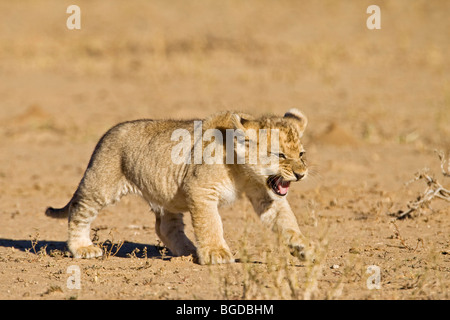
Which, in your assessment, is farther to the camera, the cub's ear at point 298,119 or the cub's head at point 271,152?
the cub's ear at point 298,119

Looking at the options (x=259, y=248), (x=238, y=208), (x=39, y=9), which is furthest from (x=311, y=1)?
(x=259, y=248)

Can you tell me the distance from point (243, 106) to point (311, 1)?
1056 centimetres

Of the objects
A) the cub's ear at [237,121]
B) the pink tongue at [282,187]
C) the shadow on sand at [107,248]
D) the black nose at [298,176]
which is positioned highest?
the cub's ear at [237,121]

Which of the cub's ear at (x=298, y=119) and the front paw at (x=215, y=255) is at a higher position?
the cub's ear at (x=298, y=119)

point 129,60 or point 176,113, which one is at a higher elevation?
point 129,60

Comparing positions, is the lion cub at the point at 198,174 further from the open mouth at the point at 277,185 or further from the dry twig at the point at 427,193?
the dry twig at the point at 427,193

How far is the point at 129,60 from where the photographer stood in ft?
72.6

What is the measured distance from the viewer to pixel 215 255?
6.91 metres

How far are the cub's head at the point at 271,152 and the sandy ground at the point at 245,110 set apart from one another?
404 mm

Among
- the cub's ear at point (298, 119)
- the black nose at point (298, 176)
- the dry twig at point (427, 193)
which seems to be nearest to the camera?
the black nose at point (298, 176)

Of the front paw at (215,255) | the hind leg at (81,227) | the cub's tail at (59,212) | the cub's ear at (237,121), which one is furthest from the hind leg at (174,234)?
the cub's ear at (237,121)

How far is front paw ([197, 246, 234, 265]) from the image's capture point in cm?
689

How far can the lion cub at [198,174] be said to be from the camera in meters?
6.93

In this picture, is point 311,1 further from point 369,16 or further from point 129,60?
point 129,60
